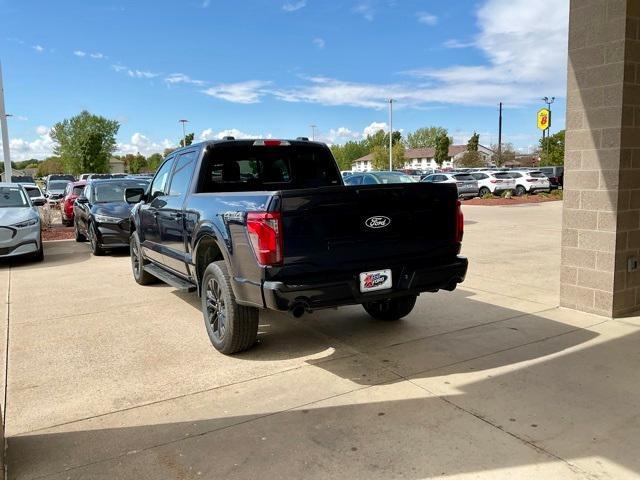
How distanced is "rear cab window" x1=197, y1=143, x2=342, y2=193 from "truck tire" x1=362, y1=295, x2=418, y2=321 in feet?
5.08

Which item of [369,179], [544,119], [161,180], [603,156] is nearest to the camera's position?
[603,156]

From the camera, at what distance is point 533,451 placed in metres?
3.17

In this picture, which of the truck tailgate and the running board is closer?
the truck tailgate

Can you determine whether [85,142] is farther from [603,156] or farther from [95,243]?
[603,156]

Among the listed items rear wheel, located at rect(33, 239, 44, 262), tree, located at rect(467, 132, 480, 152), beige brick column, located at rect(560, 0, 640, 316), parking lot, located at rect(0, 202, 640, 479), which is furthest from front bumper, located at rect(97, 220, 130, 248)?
tree, located at rect(467, 132, 480, 152)

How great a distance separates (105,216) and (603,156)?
9500 millimetres

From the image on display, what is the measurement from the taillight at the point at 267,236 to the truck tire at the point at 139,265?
4.20 m

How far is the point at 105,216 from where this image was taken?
37.2 ft

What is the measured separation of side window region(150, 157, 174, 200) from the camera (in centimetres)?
670

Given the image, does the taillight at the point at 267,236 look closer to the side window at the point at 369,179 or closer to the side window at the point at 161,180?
the side window at the point at 161,180

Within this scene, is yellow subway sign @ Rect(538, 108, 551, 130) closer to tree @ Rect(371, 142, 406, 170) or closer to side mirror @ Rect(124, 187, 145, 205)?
side mirror @ Rect(124, 187, 145, 205)

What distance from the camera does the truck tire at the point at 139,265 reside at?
306 inches

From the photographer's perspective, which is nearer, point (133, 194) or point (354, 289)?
point (354, 289)

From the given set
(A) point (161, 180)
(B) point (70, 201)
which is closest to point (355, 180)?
(B) point (70, 201)
